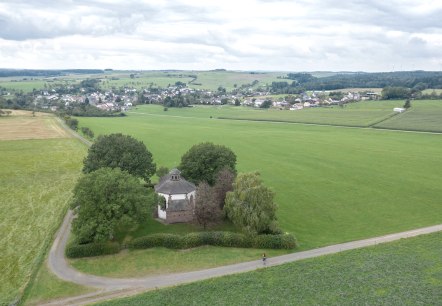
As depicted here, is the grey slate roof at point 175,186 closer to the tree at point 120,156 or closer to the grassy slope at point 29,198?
the tree at point 120,156

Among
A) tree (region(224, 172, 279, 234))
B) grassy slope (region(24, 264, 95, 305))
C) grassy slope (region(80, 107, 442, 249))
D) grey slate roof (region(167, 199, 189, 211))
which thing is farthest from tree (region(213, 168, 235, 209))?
grassy slope (region(24, 264, 95, 305))

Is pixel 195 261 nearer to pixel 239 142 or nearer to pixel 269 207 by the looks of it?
pixel 269 207

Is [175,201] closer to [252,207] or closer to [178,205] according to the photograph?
[178,205]

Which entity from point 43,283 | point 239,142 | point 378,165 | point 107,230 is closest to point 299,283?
point 107,230

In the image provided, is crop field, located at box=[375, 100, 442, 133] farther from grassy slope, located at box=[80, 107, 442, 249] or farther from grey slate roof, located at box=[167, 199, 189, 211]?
grey slate roof, located at box=[167, 199, 189, 211]

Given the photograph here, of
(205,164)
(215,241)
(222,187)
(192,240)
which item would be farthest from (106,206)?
(205,164)

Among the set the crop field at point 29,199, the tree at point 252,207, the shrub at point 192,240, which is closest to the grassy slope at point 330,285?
the tree at point 252,207
